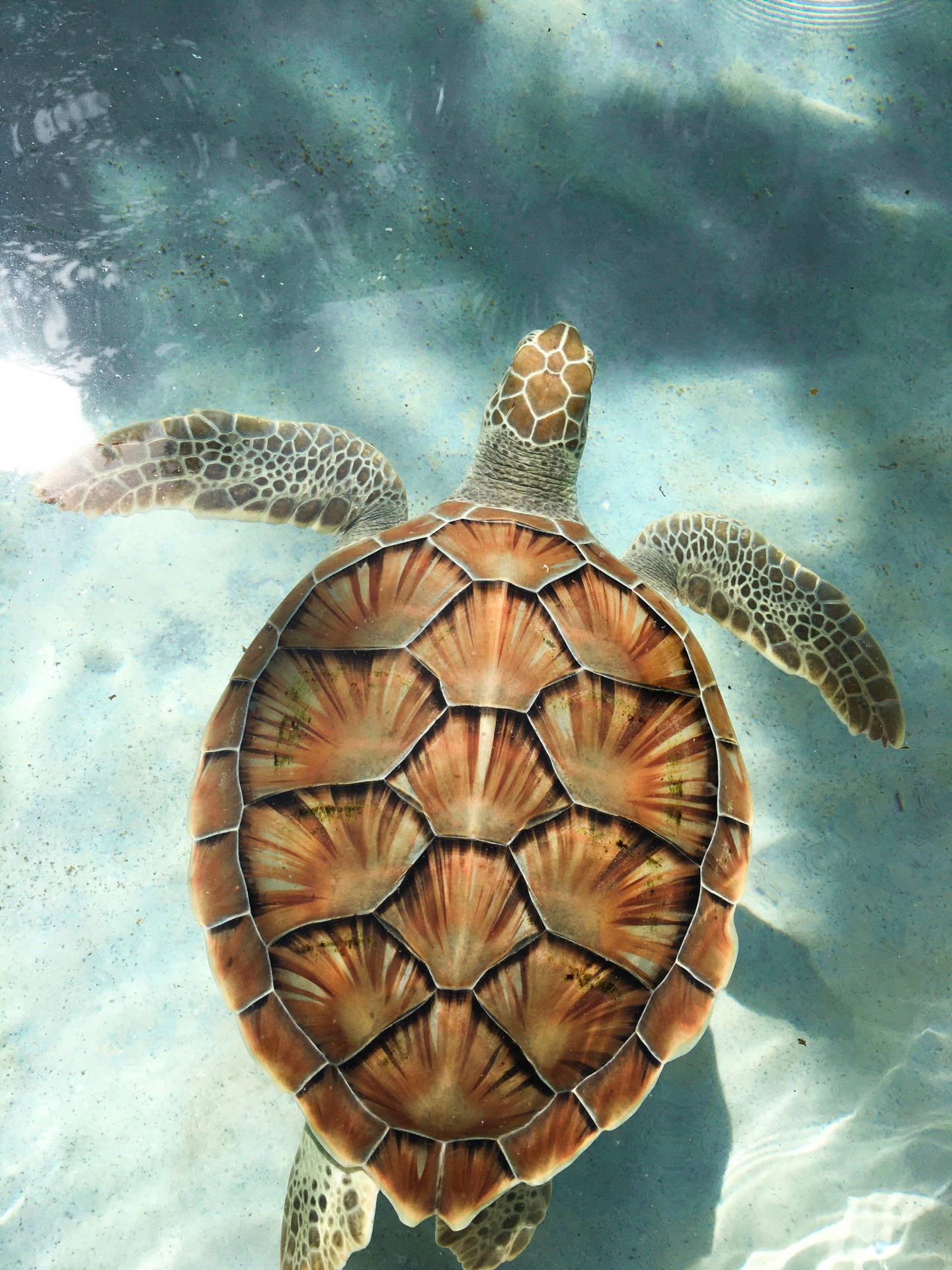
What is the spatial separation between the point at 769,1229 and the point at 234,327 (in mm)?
3510

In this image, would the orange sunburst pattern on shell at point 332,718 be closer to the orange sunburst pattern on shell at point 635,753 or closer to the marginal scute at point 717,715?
the orange sunburst pattern on shell at point 635,753

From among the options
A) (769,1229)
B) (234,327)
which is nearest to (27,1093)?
(769,1229)

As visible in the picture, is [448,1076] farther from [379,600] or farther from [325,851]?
[379,600]

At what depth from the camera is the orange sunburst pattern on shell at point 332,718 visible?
1.84 meters

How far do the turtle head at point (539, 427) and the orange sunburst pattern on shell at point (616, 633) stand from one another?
21.9 inches

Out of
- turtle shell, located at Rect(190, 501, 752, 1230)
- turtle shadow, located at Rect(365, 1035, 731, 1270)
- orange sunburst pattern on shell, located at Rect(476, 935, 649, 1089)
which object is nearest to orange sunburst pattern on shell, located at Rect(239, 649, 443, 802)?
turtle shell, located at Rect(190, 501, 752, 1230)

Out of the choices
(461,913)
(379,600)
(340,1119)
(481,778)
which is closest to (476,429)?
(379,600)

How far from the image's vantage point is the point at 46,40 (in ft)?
9.46

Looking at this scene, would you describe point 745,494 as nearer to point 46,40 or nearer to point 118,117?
point 118,117

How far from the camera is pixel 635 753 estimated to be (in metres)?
1.95

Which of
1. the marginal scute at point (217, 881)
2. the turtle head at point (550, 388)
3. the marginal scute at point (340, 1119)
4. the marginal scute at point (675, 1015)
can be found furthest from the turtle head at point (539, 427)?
the marginal scute at point (340, 1119)

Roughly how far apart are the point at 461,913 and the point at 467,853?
0.41ft

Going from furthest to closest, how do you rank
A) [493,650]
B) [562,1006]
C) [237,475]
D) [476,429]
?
[476,429] → [237,475] → [493,650] → [562,1006]

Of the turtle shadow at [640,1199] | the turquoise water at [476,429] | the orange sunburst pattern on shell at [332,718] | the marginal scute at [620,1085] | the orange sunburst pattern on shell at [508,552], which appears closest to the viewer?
the marginal scute at [620,1085]
